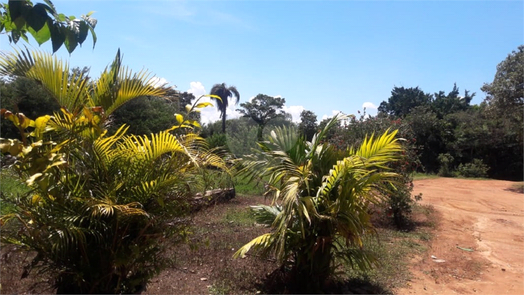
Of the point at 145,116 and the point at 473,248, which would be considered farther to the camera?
the point at 145,116

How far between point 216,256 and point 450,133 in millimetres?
24234

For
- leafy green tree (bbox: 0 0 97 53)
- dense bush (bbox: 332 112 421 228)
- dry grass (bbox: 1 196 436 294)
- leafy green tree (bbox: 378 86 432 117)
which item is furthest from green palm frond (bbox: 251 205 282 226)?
leafy green tree (bbox: 378 86 432 117)

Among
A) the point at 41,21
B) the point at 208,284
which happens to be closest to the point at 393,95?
the point at 208,284

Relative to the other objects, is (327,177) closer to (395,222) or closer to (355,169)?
(355,169)

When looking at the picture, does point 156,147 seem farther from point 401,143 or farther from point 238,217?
point 401,143

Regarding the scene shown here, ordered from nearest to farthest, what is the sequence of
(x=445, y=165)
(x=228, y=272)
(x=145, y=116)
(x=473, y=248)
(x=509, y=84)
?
(x=228, y=272), (x=473, y=248), (x=145, y=116), (x=509, y=84), (x=445, y=165)

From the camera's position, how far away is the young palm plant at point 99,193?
2.76m

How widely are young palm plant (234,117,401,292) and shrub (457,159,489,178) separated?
21.8 metres

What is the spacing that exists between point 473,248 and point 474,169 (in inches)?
687

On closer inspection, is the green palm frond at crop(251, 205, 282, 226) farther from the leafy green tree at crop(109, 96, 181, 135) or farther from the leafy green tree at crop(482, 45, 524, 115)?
the leafy green tree at crop(482, 45, 524, 115)

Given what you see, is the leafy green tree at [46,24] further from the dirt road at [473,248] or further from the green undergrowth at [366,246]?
the dirt road at [473,248]

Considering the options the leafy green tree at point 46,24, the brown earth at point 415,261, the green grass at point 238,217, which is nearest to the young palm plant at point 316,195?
the brown earth at point 415,261

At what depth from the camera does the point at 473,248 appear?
8.38 m

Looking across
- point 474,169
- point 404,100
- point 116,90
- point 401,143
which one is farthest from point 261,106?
point 116,90
